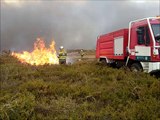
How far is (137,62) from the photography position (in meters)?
14.6

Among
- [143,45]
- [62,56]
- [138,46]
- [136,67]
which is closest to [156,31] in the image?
[143,45]

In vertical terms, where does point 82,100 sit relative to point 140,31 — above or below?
below

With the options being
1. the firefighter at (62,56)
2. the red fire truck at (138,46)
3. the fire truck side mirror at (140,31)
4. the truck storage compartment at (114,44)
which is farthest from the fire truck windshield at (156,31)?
the firefighter at (62,56)

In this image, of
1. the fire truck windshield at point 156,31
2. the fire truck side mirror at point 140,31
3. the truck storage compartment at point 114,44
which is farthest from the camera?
the truck storage compartment at point 114,44

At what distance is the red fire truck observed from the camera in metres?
13.2

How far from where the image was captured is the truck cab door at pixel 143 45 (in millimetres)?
13422

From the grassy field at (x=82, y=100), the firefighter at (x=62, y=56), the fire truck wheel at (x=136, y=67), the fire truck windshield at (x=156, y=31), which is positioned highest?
the fire truck windshield at (x=156, y=31)

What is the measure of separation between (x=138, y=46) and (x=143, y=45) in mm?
406

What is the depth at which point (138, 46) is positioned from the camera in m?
14.1

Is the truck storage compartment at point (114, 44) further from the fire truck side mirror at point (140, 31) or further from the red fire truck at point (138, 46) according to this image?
the fire truck side mirror at point (140, 31)

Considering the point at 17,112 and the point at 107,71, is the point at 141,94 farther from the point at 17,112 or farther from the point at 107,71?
the point at 107,71

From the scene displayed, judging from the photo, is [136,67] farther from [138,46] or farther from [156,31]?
[156,31]

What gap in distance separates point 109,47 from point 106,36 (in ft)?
3.50

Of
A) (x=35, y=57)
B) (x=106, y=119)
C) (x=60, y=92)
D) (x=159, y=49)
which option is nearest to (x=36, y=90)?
(x=60, y=92)
